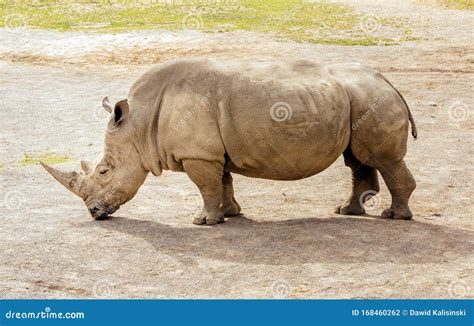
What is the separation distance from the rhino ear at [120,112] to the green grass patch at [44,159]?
13.9 feet

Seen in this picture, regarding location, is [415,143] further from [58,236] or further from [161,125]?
[58,236]

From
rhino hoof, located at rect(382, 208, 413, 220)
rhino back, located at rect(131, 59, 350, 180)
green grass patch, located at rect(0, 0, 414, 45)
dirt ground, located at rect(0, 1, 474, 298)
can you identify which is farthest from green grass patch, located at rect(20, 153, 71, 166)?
green grass patch, located at rect(0, 0, 414, 45)

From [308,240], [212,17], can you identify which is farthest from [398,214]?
[212,17]

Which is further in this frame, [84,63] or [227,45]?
[227,45]

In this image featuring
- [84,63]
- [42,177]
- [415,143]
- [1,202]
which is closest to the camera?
[1,202]

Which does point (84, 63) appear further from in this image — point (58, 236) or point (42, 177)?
point (58, 236)

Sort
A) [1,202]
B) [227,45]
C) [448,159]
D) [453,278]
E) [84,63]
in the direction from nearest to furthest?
1. [453,278]
2. [1,202]
3. [448,159]
4. [84,63]
5. [227,45]

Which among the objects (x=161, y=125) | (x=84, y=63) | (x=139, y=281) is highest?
(x=161, y=125)

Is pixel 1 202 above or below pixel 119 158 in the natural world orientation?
below

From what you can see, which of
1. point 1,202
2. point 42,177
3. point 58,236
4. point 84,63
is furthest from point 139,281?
point 84,63

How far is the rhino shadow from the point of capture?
10070 mm

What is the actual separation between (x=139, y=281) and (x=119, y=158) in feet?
8.13

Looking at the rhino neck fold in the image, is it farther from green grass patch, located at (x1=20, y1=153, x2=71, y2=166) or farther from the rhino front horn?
green grass patch, located at (x1=20, y1=153, x2=71, y2=166)

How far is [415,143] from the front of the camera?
1627cm
